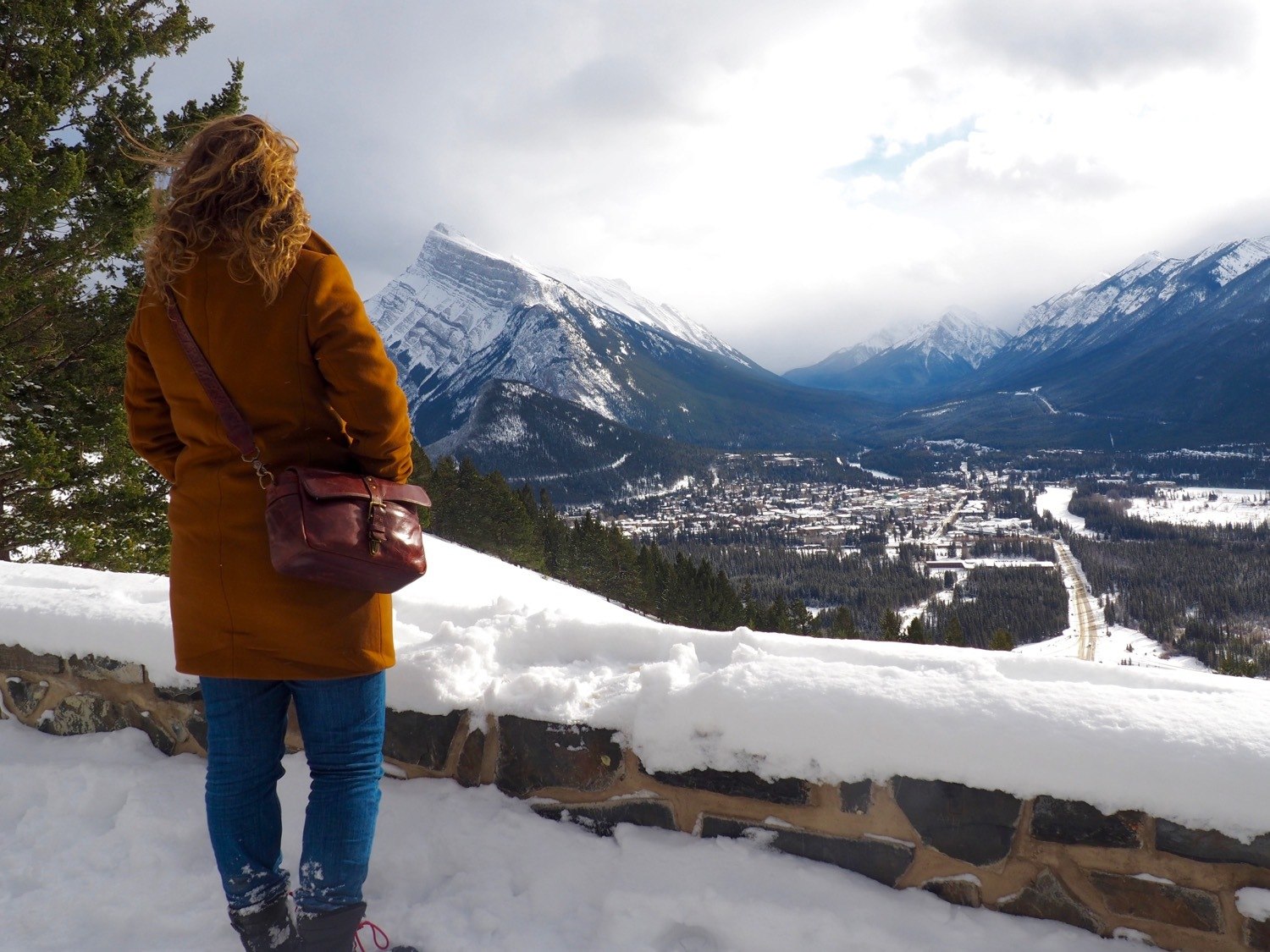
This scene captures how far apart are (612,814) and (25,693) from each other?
2912 millimetres

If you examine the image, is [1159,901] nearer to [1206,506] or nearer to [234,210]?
[234,210]

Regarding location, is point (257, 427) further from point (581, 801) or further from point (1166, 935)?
point (1166, 935)

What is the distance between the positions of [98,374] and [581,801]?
844 centimetres

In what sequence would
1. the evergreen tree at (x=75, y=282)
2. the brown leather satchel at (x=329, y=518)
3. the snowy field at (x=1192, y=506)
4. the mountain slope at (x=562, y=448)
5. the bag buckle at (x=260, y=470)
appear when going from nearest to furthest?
the brown leather satchel at (x=329, y=518) < the bag buckle at (x=260, y=470) < the evergreen tree at (x=75, y=282) < the snowy field at (x=1192, y=506) < the mountain slope at (x=562, y=448)

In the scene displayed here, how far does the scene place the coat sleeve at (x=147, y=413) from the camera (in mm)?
1947

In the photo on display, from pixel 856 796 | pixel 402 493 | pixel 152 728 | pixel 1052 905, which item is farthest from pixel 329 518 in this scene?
pixel 152 728

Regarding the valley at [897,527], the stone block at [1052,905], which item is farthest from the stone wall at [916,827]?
the valley at [897,527]

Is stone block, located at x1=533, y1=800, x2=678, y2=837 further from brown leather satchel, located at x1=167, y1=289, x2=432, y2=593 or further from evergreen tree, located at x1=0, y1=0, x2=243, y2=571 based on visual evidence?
evergreen tree, located at x1=0, y1=0, x2=243, y2=571

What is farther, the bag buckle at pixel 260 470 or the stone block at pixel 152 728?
the stone block at pixel 152 728

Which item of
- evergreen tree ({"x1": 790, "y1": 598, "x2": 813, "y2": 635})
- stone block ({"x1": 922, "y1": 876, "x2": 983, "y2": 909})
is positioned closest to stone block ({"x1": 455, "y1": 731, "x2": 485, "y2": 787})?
stone block ({"x1": 922, "y1": 876, "x2": 983, "y2": 909})

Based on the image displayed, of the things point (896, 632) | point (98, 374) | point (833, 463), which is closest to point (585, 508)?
point (833, 463)

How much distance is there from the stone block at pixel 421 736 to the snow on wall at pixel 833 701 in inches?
2.4

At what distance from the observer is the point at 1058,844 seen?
77.0 inches

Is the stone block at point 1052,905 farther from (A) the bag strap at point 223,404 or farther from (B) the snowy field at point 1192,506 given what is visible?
(B) the snowy field at point 1192,506
